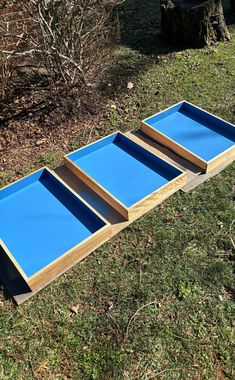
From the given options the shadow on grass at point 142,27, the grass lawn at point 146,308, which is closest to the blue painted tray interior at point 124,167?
the grass lawn at point 146,308

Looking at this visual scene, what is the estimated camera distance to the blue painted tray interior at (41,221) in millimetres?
2826

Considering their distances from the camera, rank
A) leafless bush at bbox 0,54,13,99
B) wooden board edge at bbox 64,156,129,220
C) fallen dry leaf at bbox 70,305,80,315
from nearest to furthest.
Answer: fallen dry leaf at bbox 70,305,80,315
wooden board edge at bbox 64,156,129,220
leafless bush at bbox 0,54,13,99

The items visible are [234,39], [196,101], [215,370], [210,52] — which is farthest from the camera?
[234,39]

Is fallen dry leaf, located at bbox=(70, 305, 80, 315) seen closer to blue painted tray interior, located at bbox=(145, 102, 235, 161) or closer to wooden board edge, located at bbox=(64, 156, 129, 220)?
wooden board edge, located at bbox=(64, 156, 129, 220)

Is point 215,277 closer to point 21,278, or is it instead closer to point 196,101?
point 21,278

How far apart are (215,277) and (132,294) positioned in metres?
0.63

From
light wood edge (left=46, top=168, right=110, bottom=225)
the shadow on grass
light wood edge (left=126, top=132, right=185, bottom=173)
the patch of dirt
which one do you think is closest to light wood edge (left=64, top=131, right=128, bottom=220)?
A: light wood edge (left=46, top=168, right=110, bottom=225)

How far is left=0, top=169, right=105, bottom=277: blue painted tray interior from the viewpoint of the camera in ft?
9.27

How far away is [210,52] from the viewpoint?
5.34 metres

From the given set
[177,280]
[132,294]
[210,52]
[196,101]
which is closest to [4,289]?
[132,294]

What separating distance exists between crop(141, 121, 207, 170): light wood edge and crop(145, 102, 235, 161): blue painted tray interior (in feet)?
0.34

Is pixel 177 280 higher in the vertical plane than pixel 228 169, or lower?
lower

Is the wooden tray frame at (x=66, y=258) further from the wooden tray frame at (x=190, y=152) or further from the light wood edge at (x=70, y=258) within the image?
the wooden tray frame at (x=190, y=152)

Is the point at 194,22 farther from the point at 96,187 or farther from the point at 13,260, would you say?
the point at 13,260
